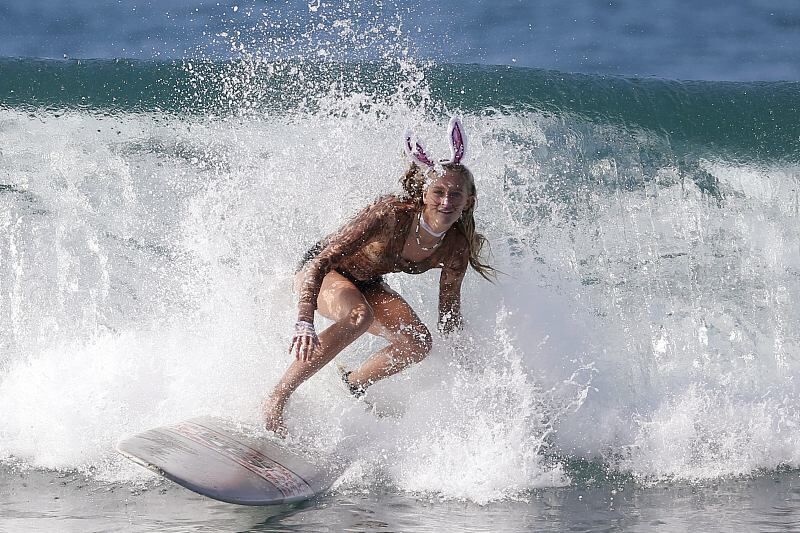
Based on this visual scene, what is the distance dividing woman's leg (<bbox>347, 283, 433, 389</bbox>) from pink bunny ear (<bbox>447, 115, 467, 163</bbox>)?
0.69 m

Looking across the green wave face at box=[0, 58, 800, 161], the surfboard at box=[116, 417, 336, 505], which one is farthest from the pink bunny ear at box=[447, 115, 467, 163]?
the green wave face at box=[0, 58, 800, 161]

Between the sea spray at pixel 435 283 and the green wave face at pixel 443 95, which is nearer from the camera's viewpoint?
the sea spray at pixel 435 283

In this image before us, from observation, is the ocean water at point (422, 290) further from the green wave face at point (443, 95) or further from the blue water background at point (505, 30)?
the blue water background at point (505, 30)

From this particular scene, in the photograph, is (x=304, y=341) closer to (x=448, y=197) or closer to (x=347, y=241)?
(x=347, y=241)

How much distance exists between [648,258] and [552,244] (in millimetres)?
645

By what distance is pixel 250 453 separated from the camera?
384 centimetres

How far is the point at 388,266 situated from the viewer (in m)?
4.29

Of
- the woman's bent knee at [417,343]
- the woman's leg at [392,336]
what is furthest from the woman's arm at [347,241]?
the woman's bent knee at [417,343]

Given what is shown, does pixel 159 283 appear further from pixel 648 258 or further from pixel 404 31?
pixel 404 31

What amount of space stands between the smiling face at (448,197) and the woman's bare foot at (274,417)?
0.96m

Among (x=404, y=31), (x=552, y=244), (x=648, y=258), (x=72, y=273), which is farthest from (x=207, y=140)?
(x=404, y=31)

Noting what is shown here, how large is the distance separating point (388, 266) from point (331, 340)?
1.41 ft

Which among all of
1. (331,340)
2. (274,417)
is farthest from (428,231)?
(274,417)

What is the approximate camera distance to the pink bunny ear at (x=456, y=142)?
3.96 metres
